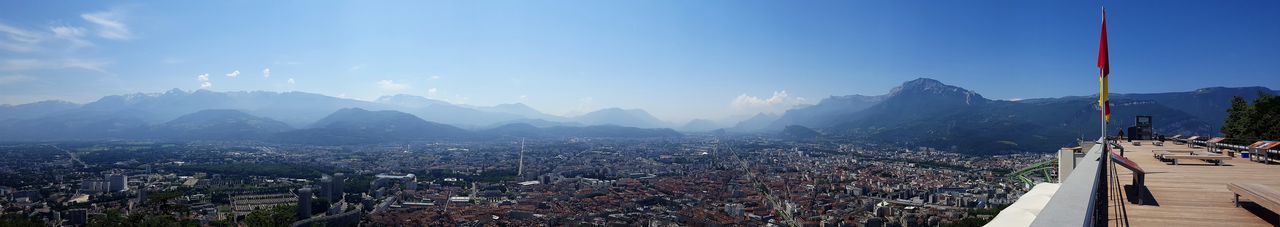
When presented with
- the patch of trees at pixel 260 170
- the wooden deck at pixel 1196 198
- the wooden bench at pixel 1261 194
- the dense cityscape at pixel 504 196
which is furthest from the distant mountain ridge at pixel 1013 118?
the wooden bench at pixel 1261 194

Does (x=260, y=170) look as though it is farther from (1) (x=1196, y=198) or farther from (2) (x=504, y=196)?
(1) (x=1196, y=198)

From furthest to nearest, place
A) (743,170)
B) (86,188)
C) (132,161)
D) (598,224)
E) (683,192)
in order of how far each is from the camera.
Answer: (132,161), (743,170), (86,188), (683,192), (598,224)

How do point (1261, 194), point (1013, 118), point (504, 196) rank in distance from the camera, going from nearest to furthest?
point (1261, 194), point (504, 196), point (1013, 118)

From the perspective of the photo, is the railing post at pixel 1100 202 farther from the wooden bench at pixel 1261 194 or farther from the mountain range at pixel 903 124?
the mountain range at pixel 903 124

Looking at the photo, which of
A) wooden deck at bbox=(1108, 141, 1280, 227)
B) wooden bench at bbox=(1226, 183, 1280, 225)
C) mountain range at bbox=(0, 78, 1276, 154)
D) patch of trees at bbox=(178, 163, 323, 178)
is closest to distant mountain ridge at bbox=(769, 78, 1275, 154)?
mountain range at bbox=(0, 78, 1276, 154)

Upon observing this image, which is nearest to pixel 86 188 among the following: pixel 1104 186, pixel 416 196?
pixel 416 196

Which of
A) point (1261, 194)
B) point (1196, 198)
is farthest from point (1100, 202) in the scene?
point (1196, 198)

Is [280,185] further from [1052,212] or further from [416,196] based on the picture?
[1052,212]

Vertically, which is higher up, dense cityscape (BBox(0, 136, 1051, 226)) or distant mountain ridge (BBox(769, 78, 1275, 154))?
distant mountain ridge (BBox(769, 78, 1275, 154))

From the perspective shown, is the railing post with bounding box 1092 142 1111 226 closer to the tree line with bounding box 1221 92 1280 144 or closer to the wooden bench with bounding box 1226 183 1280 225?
the wooden bench with bounding box 1226 183 1280 225
